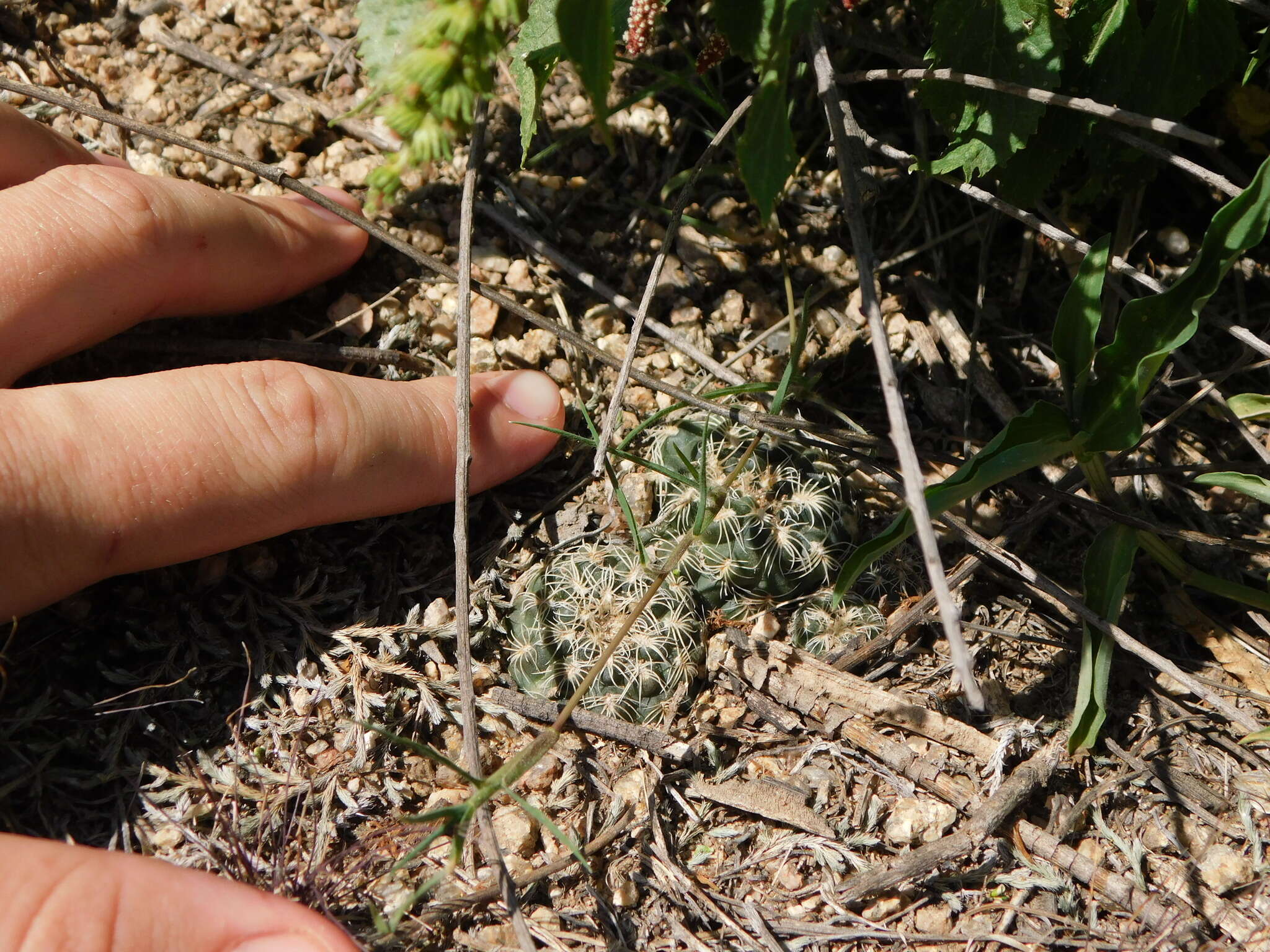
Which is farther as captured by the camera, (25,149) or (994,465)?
(25,149)

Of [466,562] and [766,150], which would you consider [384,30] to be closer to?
[766,150]

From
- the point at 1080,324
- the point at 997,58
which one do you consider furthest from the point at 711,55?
the point at 1080,324

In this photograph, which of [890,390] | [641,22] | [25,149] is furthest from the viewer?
[25,149]

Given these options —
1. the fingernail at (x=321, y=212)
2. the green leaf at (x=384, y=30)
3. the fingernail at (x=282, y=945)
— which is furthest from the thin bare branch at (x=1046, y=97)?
the fingernail at (x=282, y=945)

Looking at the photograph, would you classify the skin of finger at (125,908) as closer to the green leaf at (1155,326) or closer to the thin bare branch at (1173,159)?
the green leaf at (1155,326)

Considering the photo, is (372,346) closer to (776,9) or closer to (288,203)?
(288,203)

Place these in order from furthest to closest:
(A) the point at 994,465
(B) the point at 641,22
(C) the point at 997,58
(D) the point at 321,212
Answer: (D) the point at 321,212 → (C) the point at 997,58 → (A) the point at 994,465 → (B) the point at 641,22

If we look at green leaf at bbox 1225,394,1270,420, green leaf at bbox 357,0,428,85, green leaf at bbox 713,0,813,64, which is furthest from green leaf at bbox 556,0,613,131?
green leaf at bbox 1225,394,1270,420
